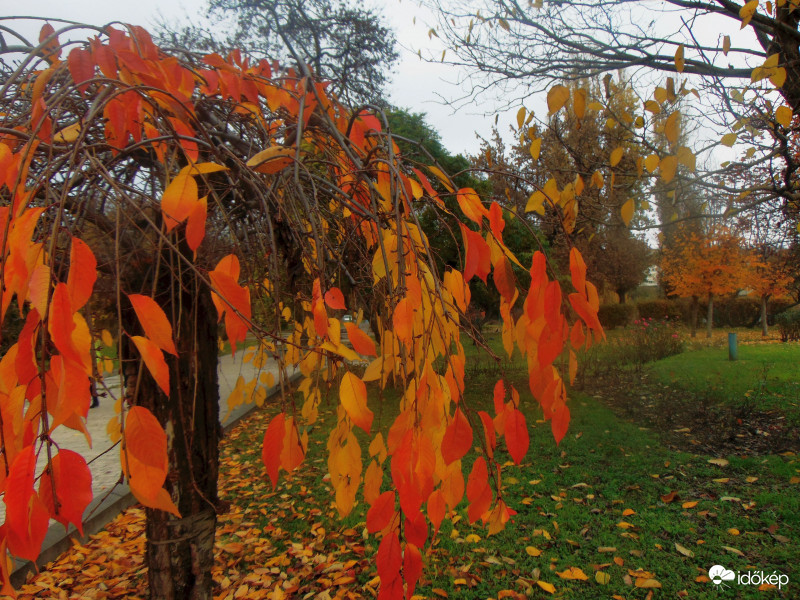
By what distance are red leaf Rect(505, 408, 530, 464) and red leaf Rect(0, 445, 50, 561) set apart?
64 centimetres

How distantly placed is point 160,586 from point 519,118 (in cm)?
219

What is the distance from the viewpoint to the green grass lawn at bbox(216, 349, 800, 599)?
223 centimetres

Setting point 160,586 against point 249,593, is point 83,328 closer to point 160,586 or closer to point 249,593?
point 160,586

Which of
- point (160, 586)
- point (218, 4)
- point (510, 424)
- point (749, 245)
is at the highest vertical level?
point (218, 4)

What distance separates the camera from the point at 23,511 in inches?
18.0

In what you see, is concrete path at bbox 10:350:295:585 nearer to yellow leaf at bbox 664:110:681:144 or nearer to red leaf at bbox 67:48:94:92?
red leaf at bbox 67:48:94:92

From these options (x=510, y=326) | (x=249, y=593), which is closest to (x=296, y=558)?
(x=249, y=593)

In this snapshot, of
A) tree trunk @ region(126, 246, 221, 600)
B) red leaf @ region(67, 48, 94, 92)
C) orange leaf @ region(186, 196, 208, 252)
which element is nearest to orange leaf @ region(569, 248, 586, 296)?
orange leaf @ region(186, 196, 208, 252)

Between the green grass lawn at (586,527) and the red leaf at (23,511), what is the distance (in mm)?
2085

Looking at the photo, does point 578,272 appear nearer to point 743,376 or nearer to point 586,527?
point 586,527

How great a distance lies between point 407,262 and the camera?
97cm

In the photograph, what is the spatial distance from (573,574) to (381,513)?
2.05m

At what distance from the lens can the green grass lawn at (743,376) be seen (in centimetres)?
492

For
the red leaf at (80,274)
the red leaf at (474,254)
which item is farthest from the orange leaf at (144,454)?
the red leaf at (474,254)
